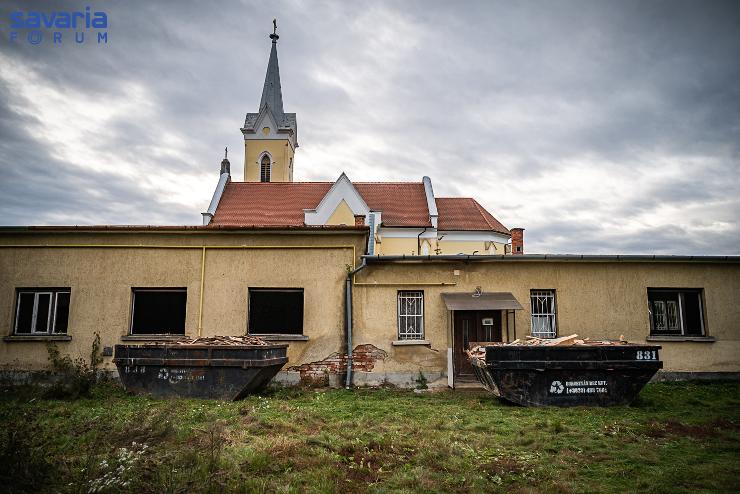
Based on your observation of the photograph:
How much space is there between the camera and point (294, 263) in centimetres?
1291

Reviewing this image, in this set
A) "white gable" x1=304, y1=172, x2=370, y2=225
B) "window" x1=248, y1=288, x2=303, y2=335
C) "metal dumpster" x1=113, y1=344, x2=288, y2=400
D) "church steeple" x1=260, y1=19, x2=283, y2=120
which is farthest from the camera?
"church steeple" x1=260, y1=19, x2=283, y2=120

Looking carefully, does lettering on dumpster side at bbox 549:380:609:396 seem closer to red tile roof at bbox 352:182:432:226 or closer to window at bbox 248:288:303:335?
window at bbox 248:288:303:335

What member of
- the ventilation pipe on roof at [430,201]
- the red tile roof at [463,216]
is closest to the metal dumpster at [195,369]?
the ventilation pipe on roof at [430,201]

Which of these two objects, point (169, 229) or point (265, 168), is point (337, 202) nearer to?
point (169, 229)

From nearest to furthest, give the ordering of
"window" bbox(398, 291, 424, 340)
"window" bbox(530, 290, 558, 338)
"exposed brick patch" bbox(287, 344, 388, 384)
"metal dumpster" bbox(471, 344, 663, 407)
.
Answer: "metal dumpster" bbox(471, 344, 663, 407) → "exposed brick patch" bbox(287, 344, 388, 384) → "window" bbox(398, 291, 424, 340) → "window" bbox(530, 290, 558, 338)

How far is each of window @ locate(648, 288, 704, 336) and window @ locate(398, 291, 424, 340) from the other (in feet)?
19.5

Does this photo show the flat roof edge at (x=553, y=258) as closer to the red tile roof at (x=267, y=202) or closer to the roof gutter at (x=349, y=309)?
the roof gutter at (x=349, y=309)

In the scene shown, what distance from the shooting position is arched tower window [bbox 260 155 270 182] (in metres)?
40.7

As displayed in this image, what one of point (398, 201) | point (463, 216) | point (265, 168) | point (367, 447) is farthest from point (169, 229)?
point (265, 168)

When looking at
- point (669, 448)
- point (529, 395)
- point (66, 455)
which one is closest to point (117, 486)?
point (66, 455)

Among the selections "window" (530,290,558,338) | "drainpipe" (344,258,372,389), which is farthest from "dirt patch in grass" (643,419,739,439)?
"drainpipe" (344,258,372,389)

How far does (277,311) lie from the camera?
12.8 meters

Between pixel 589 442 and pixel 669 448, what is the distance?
3.14 feet

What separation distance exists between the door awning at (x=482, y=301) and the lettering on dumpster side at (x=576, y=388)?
2814 mm
